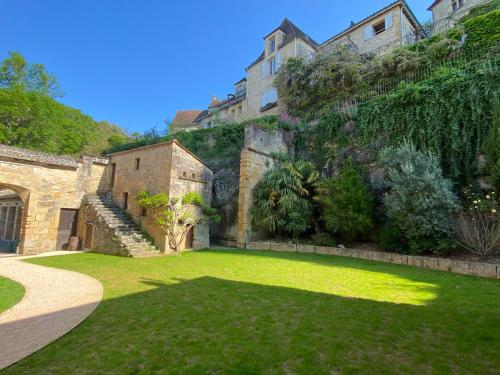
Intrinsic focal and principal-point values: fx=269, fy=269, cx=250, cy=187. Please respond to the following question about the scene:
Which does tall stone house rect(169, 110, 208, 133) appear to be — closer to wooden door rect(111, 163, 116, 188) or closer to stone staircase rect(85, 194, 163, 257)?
wooden door rect(111, 163, 116, 188)

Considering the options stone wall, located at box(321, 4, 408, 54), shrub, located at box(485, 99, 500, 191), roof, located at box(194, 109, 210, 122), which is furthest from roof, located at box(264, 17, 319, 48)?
shrub, located at box(485, 99, 500, 191)

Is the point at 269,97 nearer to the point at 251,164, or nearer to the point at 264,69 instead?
the point at 264,69

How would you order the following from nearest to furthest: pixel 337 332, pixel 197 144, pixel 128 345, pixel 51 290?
pixel 128 345 → pixel 337 332 → pixel 51 290 → pixel 197 144

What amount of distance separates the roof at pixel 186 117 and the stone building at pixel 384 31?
21943 mm

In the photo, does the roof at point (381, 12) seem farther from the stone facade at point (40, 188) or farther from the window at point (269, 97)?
the stone facade at point (40, 188)

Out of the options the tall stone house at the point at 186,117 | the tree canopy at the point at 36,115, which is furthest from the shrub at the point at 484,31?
the tall stone house at the point at 186,117

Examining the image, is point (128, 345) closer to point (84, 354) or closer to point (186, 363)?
point (84, 354)

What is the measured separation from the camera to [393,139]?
11047mm

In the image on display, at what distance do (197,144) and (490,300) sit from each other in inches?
685


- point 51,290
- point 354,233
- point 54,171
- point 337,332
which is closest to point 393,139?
point 354,233

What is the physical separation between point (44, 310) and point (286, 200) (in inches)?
336

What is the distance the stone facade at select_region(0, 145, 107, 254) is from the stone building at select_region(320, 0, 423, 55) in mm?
16707

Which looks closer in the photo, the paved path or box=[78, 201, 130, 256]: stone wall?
the paved path

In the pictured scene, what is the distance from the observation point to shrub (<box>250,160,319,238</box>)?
1111 centimetres
